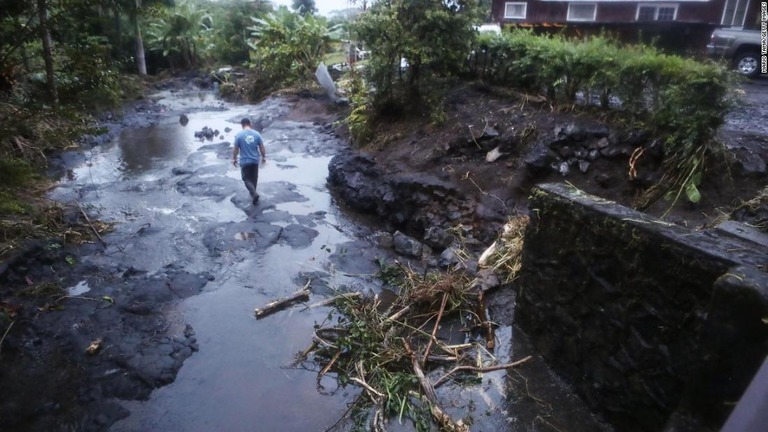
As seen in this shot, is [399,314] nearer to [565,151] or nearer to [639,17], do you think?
[565,151]

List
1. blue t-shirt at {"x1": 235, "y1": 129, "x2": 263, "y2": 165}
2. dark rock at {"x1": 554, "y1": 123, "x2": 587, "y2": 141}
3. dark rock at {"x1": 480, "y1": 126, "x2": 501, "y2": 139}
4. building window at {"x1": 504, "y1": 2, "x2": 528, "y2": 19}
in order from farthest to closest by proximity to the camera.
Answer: building window at {"x1": 504, "y1": 2, "x2": 528, "y2": 19}
blue t-shirt at {"x1": 235, "y1": 129, "x2": 263, "y2": 165}
dark rock at {"x1": 480, "y1": 126, "x2": 501, "y2": 139}
dark rock at {"x1": 554, "y1": 123, "x2": 587, "y2": 141}

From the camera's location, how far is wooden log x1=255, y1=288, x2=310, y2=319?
21.5 ft

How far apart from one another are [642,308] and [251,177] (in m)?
8.72

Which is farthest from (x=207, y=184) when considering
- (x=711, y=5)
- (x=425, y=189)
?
(x=711, y=5)

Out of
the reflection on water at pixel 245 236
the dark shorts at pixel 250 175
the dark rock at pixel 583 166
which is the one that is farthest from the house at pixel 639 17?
the reflection on water at pixel 245 236

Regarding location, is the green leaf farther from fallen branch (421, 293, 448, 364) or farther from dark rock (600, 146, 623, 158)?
fallen branch (421, 293, 448, 364)

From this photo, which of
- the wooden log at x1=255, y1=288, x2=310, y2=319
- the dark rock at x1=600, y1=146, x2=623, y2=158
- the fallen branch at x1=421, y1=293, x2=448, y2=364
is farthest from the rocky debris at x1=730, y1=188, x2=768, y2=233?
the wooden log at x1=255, y1=288, x2=310, y2=319

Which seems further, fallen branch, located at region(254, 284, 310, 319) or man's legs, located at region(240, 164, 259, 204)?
man's legs, located at region(240, 164, 259, 204)

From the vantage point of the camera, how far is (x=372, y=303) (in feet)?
21.0

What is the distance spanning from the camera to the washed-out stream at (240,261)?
193 inches

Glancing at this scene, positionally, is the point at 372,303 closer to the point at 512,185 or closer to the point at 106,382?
the point at 106,382

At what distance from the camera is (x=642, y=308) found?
12.4 ft

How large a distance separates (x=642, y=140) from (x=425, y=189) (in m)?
4.06

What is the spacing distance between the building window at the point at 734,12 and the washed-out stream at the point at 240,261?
1424cm
